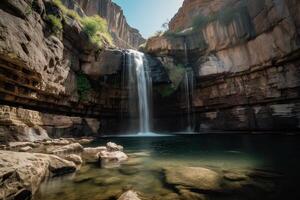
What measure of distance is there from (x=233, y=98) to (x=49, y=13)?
536 inches

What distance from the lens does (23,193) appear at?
7.72ft

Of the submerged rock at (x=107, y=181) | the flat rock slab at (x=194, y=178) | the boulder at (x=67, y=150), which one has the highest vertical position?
the boulder at (x=67, y=150)

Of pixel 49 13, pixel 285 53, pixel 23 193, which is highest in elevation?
pixel 49 13

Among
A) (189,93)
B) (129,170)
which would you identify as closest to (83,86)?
(189,93)

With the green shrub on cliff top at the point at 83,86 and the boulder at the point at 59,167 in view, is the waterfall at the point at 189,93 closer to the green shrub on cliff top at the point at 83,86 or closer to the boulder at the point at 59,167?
the green shrub on cliff top at the point at 83,86

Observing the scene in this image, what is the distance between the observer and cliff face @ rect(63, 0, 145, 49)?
36.3 m

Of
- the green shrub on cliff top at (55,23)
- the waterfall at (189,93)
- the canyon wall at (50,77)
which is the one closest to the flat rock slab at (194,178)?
the canyon wall at (50,77)

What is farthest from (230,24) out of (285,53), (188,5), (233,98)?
(188,5)

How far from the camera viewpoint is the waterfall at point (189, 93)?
15.8m

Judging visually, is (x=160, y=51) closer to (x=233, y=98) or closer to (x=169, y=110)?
(x=169, y=110)

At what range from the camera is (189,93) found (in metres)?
16.3

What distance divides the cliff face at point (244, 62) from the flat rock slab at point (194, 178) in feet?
34.4

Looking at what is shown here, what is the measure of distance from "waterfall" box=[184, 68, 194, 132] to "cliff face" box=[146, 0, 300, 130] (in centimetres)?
45

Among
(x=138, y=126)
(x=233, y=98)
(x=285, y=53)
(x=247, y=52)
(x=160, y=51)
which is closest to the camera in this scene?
(x=285, y=53)
